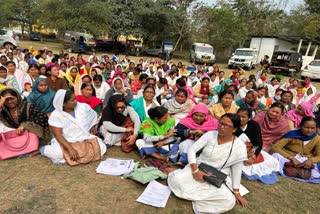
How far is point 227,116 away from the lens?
8.46ft

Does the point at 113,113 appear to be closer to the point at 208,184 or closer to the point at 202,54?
the point at 208,184

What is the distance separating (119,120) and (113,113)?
0.51 ft

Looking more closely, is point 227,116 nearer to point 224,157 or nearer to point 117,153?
point 224,157

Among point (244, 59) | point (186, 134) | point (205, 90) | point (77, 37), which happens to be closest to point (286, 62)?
point (244, 59)

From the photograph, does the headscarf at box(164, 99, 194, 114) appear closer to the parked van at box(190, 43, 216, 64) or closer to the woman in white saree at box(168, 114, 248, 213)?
the woman in white saree at box(168, 114, 248, 213)

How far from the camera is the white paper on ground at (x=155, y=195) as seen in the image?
270 centimetres

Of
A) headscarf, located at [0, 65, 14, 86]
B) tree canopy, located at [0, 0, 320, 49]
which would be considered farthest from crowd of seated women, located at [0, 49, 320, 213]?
tree canopy, located at [0, 0, 320, 49]

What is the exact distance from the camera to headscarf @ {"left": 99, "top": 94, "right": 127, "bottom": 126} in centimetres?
377

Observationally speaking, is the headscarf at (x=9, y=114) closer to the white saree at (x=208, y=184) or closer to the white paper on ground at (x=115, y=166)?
the white paper on ground at (x=115, y=166)

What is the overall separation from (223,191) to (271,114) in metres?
1.87

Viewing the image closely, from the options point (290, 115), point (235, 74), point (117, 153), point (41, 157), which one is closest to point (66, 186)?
point (41, 157)

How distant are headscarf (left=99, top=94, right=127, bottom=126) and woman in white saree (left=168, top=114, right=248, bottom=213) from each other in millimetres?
1440

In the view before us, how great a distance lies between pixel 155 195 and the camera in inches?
111

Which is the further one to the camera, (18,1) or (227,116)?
(18,1)
